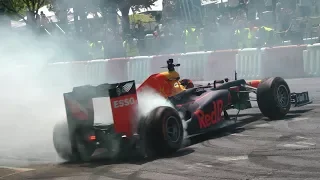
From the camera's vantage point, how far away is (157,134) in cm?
688

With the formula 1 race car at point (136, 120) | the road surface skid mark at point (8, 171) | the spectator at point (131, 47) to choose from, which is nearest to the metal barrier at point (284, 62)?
the spectator at point (131, 47)

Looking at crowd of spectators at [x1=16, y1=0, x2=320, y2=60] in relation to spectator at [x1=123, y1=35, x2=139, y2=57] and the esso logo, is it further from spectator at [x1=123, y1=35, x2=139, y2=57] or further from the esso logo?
the esso logo

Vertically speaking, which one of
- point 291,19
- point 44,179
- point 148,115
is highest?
point 291,19

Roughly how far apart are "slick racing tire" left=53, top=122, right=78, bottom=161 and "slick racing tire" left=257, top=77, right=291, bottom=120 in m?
2.88

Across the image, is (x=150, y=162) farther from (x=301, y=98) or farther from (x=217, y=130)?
(x=301, y=98)

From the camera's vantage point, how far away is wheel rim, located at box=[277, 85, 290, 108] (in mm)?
8883

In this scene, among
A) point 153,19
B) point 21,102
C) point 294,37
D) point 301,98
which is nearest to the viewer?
point 301,98

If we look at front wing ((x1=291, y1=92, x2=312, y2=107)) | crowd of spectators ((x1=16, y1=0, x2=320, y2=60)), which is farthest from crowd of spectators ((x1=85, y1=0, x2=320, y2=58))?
front wing ((x1=291, y1=92, x2=312, y2=107))

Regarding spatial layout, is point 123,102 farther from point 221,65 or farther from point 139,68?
point 139,68

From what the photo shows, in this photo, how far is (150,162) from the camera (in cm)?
668

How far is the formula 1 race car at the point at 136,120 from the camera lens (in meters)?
6.93

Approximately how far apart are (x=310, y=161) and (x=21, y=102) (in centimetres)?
875

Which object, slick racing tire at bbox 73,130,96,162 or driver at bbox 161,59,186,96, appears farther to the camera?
driver at bbox 161,59,186,96

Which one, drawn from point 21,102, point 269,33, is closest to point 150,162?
point 21,102
